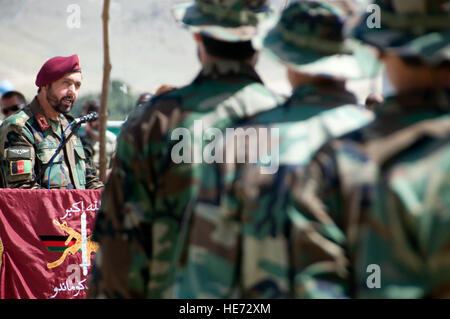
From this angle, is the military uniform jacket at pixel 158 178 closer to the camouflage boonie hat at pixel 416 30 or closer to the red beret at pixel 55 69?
the camouflage boonie hat at pixel 416 30

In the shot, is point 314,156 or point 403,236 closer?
point 403,236

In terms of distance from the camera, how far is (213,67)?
2.34 meters

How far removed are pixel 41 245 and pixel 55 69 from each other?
4.40 ft

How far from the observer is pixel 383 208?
57.2 inches

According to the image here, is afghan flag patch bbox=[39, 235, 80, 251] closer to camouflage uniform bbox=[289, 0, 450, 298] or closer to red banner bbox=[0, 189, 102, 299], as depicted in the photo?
red banner bbox=[0, 189, 102, 299]

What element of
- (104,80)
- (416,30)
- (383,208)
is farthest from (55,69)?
(383,208)

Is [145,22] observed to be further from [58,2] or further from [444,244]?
[444,244]

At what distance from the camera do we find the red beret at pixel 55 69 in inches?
198

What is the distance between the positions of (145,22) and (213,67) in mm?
26125

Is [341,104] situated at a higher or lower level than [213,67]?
lower

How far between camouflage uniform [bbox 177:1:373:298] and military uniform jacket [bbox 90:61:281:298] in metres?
0.21

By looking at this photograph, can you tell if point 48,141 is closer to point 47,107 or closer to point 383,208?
point 47,107

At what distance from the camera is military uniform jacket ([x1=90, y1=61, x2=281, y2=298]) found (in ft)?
7.38
